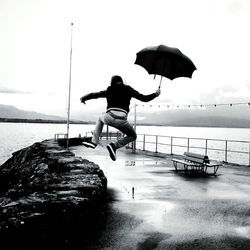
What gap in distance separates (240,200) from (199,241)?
11.5 ft

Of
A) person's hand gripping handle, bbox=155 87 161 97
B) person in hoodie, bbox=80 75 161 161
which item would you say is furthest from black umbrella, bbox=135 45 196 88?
person in hoodie, bbox=80 75 161 161

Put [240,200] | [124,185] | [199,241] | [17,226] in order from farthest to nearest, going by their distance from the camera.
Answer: [124,185]
[240,200]
[199,241]
[17,226]

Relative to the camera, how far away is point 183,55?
5.38 metres

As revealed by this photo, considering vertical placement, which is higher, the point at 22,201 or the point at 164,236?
the point at 22,201

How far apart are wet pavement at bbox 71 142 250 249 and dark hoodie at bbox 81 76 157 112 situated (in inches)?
86.3

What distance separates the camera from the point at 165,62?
5473mm

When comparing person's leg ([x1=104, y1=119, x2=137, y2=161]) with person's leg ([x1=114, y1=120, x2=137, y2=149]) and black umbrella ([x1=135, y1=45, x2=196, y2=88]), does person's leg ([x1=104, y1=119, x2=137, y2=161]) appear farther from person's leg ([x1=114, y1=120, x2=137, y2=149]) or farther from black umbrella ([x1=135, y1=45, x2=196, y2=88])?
black umbrella ([x1=135, y1=45, x2=196, y2=88])

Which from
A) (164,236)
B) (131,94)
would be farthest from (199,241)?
(131,94)

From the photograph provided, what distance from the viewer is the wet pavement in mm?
5219

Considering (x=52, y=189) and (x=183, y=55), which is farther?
(x=52, y=189)

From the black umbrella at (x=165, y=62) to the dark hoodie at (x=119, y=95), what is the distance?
56cm

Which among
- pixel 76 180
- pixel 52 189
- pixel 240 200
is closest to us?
pixel 52 189

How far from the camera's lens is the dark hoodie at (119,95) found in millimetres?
5020

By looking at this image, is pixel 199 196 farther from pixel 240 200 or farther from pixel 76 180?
pixel 76 180
